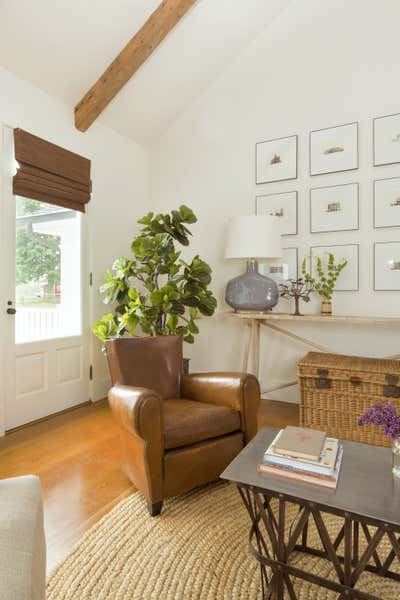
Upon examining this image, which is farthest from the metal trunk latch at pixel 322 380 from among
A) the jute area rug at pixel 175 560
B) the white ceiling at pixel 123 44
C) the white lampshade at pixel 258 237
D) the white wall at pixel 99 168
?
the white ceiling at pixel 123 44

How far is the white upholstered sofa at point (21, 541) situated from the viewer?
702 millimetres

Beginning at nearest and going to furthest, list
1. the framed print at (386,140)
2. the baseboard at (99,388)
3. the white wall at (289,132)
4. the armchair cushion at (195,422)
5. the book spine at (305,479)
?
1. the book spine at (305,479)
2. the armchair cushion at (195,422)
3. the framed print at (386,140)
4. the white wall at (289,132)
5. the baseboard at (99,388)

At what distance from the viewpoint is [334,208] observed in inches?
131

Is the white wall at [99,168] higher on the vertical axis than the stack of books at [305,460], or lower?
higher

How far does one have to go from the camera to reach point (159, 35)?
3041mm

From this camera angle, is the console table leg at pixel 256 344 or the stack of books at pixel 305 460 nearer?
the stack of books at pixel 305 460

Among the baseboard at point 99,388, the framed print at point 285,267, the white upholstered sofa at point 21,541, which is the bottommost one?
the baseboard at point 99,388

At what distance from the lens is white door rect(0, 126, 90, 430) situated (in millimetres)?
2820

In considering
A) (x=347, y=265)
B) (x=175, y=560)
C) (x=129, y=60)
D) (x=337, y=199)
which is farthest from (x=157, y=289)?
(x=175, y=560)

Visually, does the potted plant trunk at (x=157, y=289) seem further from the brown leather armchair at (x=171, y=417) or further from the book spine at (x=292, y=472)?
the book spine at (x=292, y=472)

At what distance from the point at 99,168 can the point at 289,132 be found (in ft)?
5.93

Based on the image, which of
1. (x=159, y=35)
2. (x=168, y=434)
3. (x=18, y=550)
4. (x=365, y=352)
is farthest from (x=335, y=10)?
(x=18, y=550)

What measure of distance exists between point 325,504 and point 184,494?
103cm

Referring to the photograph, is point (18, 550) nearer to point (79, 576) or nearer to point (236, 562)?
point (79, 576)
